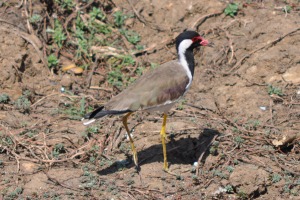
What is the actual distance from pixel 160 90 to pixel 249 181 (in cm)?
160

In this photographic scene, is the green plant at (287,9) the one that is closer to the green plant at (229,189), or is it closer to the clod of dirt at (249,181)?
the clod of dirt at (249,181)

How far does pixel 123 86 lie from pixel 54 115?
1306 millimetres

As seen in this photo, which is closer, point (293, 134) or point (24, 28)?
point (293, 134)

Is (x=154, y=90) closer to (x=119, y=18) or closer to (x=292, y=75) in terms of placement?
(x=292, y=75)

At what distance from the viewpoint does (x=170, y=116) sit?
8883 mm

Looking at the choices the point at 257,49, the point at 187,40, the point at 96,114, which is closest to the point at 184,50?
the point at 187,40

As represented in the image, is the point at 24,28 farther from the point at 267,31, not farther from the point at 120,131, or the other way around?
the point at 267,31

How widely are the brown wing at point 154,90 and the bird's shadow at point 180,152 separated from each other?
761 millimetres

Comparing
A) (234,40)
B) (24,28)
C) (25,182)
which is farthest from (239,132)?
(24,28)

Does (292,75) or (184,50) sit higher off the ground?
(184,50)

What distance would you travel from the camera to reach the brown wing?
757 cm

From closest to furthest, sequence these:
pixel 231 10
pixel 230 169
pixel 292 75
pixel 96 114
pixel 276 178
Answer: pixel 96 114
pixel 276 178
pixel 230 169
pixel 292 75
pixel 231 10

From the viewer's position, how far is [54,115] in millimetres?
8828

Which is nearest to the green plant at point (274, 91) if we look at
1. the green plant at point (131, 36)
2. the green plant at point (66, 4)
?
the green plant at point (131, 36)
